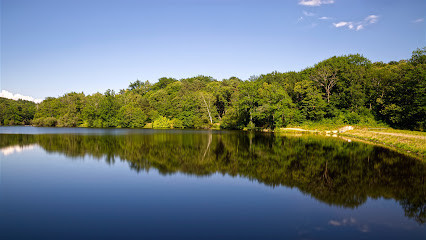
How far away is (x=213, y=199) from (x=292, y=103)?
186 feet

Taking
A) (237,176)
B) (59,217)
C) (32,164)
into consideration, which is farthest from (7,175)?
(237,176)

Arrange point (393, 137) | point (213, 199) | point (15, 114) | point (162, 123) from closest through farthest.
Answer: point (213, 199)
point (393, 137)
point (162, 123)
point (15, 114)

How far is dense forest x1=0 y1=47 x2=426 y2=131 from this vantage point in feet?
160

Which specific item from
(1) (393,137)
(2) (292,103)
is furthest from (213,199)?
(2) (292,103)

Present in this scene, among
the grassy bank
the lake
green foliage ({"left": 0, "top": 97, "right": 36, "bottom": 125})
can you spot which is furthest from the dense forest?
the lake

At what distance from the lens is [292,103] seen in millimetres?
63750

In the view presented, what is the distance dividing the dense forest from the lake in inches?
1508

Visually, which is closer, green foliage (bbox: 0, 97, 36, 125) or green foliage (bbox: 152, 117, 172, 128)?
green foliage (bbox: 152, 117, 172, 128)

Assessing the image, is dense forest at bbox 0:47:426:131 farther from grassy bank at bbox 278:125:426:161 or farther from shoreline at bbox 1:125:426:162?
shoreline at bbox 1:125:426:162

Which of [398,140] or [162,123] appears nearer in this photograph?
[398,140]

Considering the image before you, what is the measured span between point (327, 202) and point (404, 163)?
41.3 ft

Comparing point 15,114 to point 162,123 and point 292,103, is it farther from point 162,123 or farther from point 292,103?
point 292,103

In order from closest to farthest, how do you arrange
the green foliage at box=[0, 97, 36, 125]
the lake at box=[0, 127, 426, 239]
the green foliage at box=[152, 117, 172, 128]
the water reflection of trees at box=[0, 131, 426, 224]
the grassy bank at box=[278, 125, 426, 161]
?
the lake at box=[0, 127, 426, 239], the water reflection of trees at box=[0, 131, 426, 224], the grassy bank at box=[278, 125, 426, 161], the green foliage at box=[152, 117, 172, 128], the green foliage at box=[0, 97, 36, 125]

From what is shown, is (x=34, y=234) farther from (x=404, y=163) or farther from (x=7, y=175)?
(x=404, y=163)
